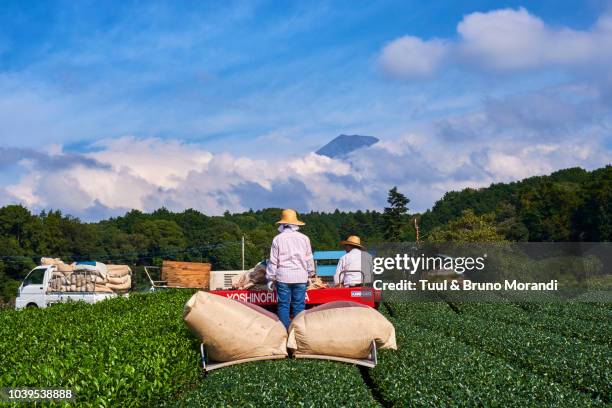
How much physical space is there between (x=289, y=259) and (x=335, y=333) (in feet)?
4.92

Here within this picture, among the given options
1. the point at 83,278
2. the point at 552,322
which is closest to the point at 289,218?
the point at 552,322

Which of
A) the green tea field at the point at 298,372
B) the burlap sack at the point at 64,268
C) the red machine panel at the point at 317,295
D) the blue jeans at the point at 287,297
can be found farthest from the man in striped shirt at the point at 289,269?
the burlap sack at the point at 64,268

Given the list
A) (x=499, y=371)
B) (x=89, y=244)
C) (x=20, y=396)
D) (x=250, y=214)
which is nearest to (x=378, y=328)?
(x=499, y=371)

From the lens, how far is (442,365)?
902 cm

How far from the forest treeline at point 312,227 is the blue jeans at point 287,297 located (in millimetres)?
37662

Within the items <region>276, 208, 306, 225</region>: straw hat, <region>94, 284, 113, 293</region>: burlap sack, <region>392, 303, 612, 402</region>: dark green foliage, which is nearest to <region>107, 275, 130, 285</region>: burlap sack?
<region>94, 284, 113, 293</region>: burlap sack

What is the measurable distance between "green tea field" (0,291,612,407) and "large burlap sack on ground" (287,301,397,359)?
280 mm

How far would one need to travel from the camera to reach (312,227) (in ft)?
415

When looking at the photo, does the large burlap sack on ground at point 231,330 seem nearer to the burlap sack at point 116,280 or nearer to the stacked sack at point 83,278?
the stacked sack at point 83,278

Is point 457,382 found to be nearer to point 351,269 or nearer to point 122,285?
point 351,269

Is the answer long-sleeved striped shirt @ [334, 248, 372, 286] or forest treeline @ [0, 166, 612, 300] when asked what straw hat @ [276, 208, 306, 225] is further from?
forest treeline @ [0, 166, 612, 300]

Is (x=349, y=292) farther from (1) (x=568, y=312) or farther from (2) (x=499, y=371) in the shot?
(1) (x=568, y=312)

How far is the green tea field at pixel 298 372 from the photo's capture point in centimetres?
722

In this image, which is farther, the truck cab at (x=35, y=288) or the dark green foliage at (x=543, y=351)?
the truck cab at (x=35, y=288)
